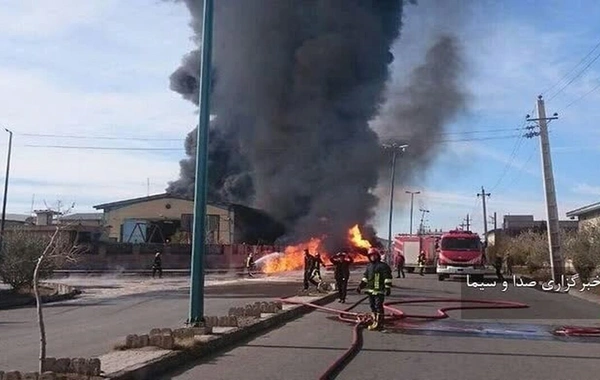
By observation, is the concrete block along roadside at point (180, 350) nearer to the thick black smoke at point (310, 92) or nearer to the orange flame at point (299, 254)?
the orange flame at point (299, 254)

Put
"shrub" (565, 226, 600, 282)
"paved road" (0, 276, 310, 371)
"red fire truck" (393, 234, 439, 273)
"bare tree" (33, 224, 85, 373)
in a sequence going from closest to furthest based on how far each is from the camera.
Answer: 1. "bare tree" (33, 224, 85, 373)
2. "paved road" (0, 276, 310, 371)
3. "shrub" (565, 226, 600, 282)
4. "red fire truck" (393, 234, 439, 273)

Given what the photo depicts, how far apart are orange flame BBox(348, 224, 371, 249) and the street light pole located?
33.9 metres

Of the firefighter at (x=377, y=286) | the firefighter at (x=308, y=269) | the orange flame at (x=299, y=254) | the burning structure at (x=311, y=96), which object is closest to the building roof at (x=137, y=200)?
the burning structure at (x=311, y=96)

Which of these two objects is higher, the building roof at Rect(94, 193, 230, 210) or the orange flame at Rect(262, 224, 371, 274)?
the building roof at Rect(94, 193, 230, 210)

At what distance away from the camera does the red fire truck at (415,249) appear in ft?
151

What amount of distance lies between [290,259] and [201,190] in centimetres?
3314

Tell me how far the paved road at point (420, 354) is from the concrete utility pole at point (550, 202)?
15.3m

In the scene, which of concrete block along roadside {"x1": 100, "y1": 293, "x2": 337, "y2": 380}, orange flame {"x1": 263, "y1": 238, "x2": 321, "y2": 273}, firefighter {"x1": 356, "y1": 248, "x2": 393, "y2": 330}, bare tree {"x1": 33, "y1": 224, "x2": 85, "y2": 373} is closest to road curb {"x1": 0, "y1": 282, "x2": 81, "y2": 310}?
concrete block along roadside {"x1": 100, "y1": 293, "x2": 337, "y2": 380}

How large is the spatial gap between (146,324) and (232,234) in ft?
165

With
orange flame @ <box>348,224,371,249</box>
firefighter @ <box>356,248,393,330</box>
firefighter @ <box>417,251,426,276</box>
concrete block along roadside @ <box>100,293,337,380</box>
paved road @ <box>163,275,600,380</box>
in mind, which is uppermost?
orange flame @ <box>348,224,371,249</box>

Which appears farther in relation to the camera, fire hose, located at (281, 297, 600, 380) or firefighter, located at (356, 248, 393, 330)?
firefighter, located at (356, 248, 393, 330)

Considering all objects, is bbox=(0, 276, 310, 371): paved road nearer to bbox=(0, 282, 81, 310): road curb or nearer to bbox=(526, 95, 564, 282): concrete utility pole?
bbox=(0, 282, 81, 310): road curb

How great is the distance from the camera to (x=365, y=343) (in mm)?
10633

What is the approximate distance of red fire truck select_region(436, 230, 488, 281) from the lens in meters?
33.0
